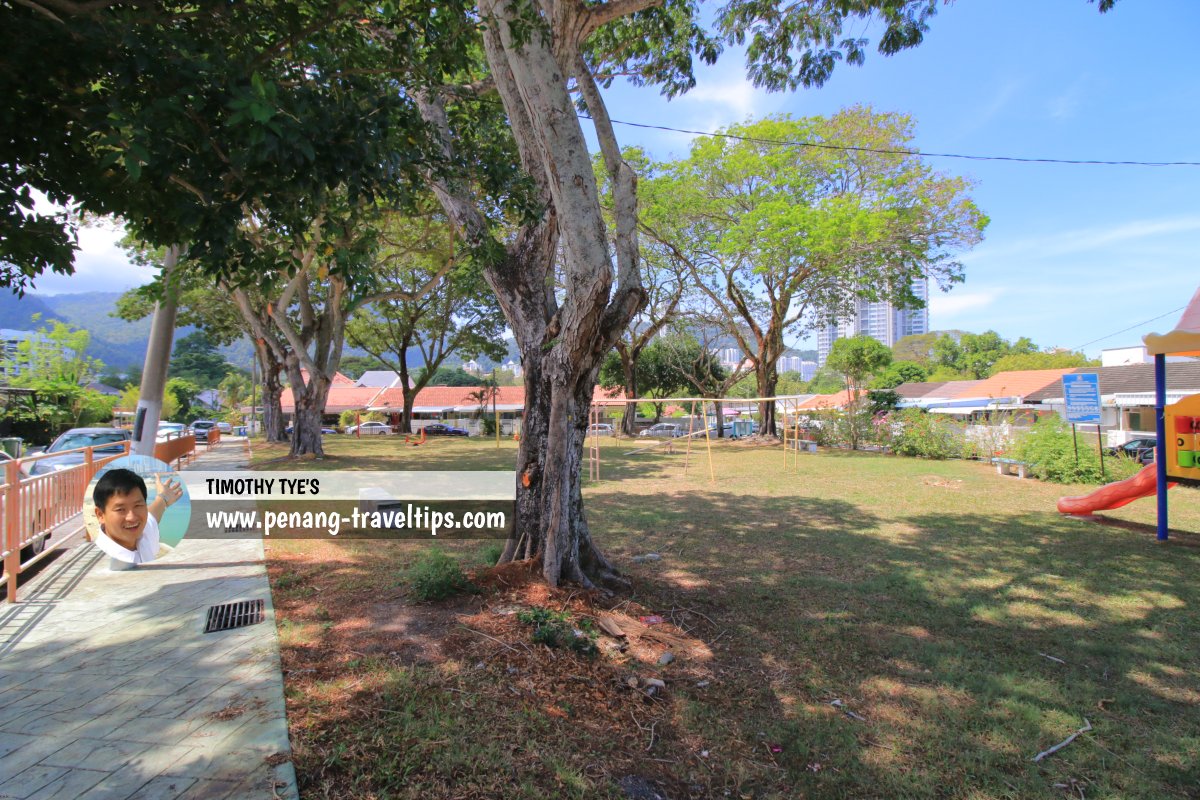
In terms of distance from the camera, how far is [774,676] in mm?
3750

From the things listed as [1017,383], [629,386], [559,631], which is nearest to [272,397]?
[629,386]

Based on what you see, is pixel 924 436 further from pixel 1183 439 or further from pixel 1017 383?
pixel 1017 383

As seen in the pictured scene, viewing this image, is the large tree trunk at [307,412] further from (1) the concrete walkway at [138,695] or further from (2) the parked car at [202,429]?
(2) the parked car at [202,429]

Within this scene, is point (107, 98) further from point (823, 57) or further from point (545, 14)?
point (823, 57)

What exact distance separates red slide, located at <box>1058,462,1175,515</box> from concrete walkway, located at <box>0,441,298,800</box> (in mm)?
10628

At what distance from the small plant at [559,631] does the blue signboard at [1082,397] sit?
41.0 feet

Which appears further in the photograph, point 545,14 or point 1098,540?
point 1098,540

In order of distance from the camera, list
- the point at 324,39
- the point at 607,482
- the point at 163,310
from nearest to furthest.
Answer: the point at 324,39 < the point at 163,310 < the point at 607,482

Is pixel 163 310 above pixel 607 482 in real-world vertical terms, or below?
above

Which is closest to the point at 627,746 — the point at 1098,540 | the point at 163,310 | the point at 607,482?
the point at 163,310

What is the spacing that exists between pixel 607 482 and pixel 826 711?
9916 mm

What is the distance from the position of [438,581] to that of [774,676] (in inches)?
99.8

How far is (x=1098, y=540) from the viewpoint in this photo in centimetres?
747

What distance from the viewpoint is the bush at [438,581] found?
457cm
